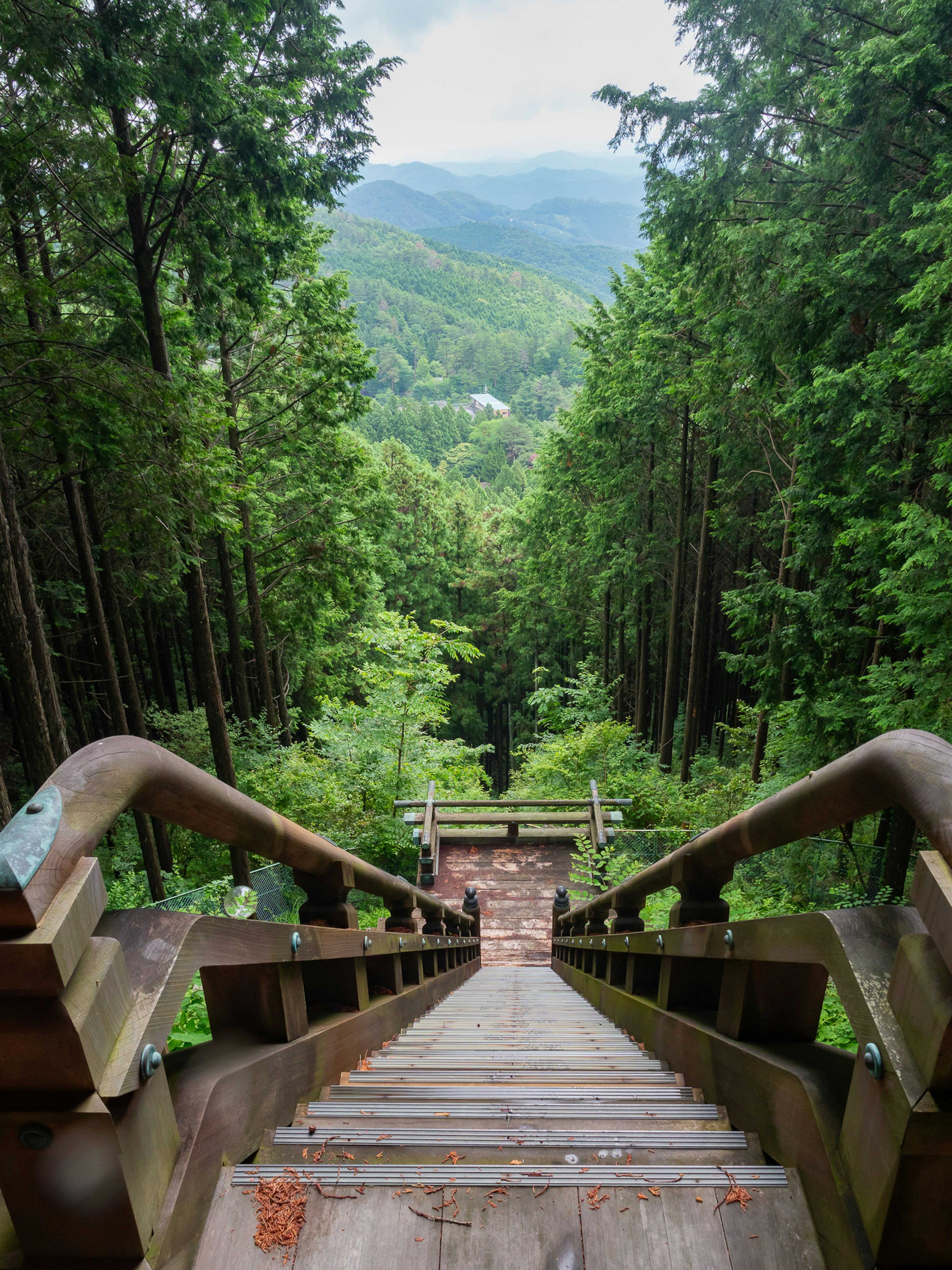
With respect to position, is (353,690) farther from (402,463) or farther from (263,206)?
(263,206)

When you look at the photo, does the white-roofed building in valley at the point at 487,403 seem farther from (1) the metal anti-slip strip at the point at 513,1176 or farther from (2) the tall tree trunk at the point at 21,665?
(1) the metal anti-slip strip at the point at 513,1176

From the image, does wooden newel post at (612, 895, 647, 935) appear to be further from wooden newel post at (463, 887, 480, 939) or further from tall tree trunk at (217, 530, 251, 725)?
tall tree trunk at (217, 530, 251, 725)

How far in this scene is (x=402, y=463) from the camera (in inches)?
1403

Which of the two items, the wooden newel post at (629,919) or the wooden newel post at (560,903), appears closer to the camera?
the wooden newel post at (629,919)

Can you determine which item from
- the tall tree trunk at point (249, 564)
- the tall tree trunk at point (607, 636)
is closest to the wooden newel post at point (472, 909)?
the tall tree trunk at point (249, 564)

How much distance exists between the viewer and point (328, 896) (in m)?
2.36

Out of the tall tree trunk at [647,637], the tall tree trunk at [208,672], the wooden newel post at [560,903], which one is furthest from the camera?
the tall tree trunk at [647,637]

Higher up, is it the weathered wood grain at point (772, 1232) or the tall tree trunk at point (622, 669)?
the weathered wood grain at point (772, 1232)

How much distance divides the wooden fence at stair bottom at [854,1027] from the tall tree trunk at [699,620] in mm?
12558

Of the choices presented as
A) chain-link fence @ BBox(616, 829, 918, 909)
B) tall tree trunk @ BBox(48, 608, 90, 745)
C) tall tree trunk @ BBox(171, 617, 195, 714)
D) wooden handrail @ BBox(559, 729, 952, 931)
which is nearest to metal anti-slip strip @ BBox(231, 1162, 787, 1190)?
wooden handrail @ BBox(559, 729, 952, 931)

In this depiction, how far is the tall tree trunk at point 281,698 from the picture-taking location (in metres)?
17.1

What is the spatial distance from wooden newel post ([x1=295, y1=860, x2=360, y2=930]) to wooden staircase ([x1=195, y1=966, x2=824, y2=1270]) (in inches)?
20.0

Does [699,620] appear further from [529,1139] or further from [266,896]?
[529,1139]

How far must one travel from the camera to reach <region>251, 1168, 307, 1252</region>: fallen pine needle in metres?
1.13
